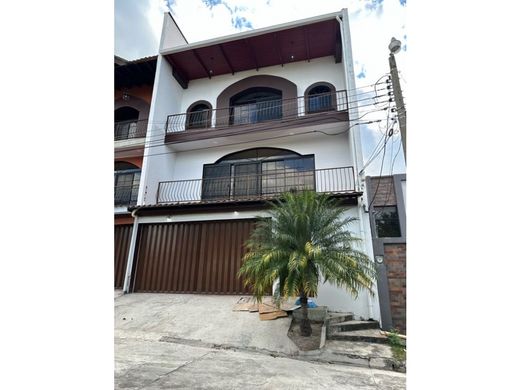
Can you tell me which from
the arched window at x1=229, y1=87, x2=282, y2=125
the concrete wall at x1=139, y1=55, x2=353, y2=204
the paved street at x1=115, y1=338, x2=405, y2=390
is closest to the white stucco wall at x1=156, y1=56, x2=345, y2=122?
the concrete wall at x1=139, y1=55, x2=353, y2=204

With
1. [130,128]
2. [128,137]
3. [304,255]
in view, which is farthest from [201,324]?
[130,128]

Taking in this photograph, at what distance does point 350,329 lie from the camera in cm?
562

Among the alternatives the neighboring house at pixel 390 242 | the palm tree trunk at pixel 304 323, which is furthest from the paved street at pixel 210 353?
the neighboring house at pixel 390 242

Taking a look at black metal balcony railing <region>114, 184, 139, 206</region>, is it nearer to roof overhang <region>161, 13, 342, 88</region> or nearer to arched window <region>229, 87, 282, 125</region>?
arched window <region>229, 87, 282, 125</region>

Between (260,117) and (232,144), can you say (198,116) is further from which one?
(260,117)

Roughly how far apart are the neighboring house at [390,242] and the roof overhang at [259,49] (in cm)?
608

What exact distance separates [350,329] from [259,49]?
1047 centimetres

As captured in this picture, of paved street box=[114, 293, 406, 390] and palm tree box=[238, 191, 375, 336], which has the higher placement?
A: palm tree box=[238, 191, 375, 336]

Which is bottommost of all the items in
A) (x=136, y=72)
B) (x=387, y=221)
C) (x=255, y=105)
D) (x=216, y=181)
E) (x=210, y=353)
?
(x=210, y=353)

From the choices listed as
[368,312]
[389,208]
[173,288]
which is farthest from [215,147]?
[368,312]

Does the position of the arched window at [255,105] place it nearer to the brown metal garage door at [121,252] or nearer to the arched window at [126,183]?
the arched window at [126,183]

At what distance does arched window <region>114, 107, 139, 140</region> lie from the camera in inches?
448

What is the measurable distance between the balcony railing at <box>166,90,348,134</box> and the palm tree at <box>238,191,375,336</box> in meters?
5.09
